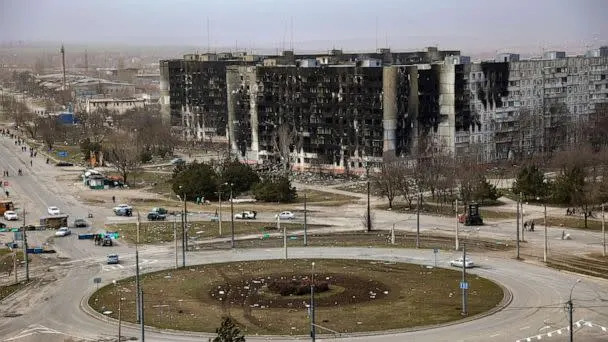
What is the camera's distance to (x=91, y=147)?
66.9 metres

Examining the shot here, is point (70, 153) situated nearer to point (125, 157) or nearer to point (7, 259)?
point (125, 157)

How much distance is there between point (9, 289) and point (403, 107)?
3138 centimetres

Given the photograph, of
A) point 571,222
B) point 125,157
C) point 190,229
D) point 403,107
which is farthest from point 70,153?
point 571,222

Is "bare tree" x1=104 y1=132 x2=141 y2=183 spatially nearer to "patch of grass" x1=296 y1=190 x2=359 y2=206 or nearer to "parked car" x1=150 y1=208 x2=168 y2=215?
"patch of grass" x1=296 y1=190 x2=359 y2=206

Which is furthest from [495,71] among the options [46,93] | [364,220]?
[46,93]

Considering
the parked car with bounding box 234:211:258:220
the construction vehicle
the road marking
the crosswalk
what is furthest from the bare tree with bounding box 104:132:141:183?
the road marking

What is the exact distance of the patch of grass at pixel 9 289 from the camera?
2822 cm

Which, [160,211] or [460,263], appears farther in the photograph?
[160,211]

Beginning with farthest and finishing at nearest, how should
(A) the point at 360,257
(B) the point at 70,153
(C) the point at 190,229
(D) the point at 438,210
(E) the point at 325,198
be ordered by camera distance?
(B) the point at 70,153 < (E) the point at 325,198 < (D) the point at 438,210 < (C) the point at 190,229 < (A) the point at 360,257

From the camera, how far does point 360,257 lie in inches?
1288

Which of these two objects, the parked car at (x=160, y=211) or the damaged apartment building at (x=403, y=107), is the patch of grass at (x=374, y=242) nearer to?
the parked car at (x=160, y=211)

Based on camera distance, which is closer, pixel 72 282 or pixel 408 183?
pixel 72 282

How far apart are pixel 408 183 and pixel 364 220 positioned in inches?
274

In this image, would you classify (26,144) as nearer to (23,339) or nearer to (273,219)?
(273,219)
